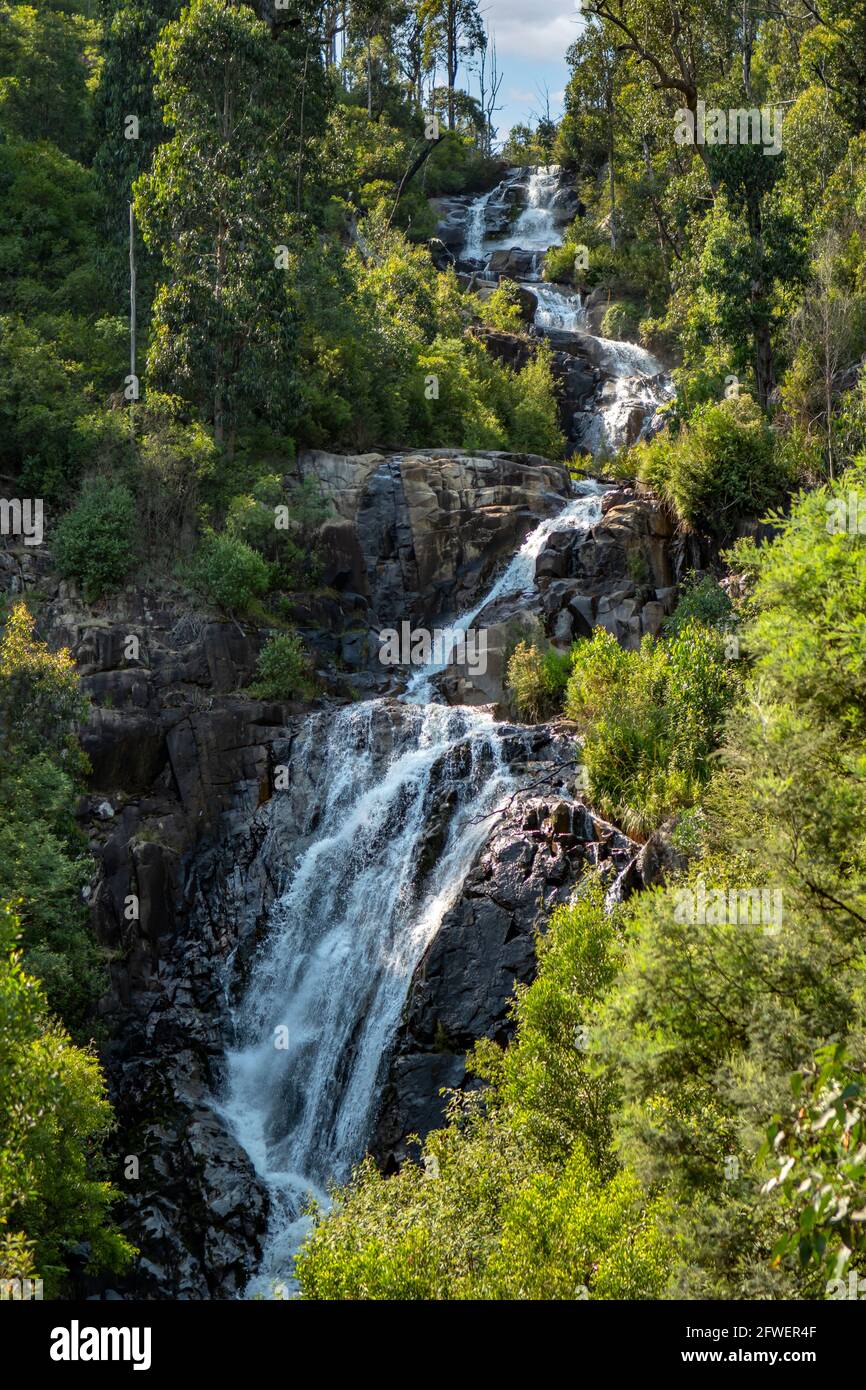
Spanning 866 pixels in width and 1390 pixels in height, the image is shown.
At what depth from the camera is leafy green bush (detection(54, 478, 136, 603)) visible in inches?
1241

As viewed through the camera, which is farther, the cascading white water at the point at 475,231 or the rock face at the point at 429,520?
the cascading white water at the point at 475,231

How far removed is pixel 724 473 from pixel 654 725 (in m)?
10.4

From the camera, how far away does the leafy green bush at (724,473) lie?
31969 millimetres

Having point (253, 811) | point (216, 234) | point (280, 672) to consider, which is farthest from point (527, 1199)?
point (216, 234)

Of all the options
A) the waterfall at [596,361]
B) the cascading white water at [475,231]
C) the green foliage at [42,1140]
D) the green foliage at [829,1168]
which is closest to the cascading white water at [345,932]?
the green foliage at [42,1140]

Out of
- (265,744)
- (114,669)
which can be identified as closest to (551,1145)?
(265,744)

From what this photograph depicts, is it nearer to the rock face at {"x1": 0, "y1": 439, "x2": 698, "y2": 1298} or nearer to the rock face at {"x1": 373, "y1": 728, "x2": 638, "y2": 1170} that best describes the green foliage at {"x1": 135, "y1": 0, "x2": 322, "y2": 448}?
the rock face at {"x1": 0, "y1": 439, "x2": 698, "y2": 1298}

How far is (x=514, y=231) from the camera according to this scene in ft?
216

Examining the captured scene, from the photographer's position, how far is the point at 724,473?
32156 mm

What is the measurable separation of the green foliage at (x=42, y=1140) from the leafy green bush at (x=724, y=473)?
21.0m

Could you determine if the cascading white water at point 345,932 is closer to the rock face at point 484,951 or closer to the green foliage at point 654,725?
the rock face at point 484,951

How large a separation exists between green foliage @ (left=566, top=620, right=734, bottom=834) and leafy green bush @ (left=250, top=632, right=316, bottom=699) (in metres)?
7.79

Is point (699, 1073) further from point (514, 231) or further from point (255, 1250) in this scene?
point (514, 231)
